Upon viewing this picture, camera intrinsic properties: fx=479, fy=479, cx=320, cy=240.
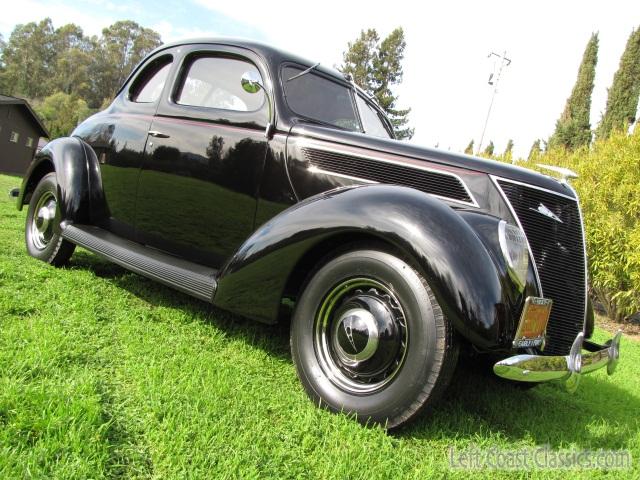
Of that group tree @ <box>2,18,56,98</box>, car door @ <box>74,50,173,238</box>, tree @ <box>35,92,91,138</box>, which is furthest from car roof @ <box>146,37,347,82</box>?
tree @ <box>2,18,56,98</box>

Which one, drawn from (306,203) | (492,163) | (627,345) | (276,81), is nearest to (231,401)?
Result: (306,203)

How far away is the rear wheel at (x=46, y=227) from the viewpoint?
392 cm

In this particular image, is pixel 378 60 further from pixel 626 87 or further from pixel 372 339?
pixel 372 339

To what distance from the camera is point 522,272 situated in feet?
6.91

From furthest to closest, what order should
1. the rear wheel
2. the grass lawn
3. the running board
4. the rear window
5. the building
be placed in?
the building < the rear wheel < the rear window < the running board < the grass lawn

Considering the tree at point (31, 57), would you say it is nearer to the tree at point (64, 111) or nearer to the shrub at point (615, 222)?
the tree at point (64, 111)

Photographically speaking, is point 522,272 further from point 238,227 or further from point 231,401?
point 238,227

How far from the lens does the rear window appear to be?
318 cm

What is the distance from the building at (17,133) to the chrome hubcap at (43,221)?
29.8 metres

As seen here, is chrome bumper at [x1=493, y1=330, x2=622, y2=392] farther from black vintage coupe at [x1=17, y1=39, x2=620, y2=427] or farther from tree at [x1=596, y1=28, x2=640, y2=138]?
tree at [x1=596, y1=28, x2=640, y2=138]

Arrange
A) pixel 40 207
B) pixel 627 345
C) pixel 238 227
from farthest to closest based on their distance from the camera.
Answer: pixel 627 345 → pixel 40 207 → pixel 238 227

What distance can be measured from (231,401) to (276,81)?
2016 millimetres

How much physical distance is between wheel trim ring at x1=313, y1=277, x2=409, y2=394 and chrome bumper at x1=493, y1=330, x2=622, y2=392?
0.42 m

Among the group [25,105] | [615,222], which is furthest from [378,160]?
[25,105]
